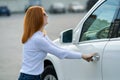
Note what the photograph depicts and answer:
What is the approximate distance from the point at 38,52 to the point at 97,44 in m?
0.68

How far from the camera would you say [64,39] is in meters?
Result: 5.92

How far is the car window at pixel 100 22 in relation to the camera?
4950mm

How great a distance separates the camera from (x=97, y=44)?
490 centimetres

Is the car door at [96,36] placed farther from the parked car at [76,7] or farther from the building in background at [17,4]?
the building in background at [17,4]

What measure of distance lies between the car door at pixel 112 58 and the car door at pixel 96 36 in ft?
0.26

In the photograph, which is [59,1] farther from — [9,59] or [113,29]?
[113,29]

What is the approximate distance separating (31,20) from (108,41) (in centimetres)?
87

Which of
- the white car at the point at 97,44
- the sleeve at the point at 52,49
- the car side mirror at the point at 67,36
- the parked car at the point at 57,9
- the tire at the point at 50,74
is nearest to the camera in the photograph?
the white car at the point at 97,44

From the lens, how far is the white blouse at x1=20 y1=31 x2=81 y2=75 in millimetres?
4695

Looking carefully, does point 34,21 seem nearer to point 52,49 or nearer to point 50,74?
point 52,49

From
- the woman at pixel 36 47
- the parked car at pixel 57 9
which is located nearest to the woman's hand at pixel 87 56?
the woman at pixel 36 47

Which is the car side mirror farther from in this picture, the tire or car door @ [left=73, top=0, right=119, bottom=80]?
the tire

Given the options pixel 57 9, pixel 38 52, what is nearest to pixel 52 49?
pixel 38 52

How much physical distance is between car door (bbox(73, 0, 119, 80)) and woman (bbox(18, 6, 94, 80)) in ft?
0.59
